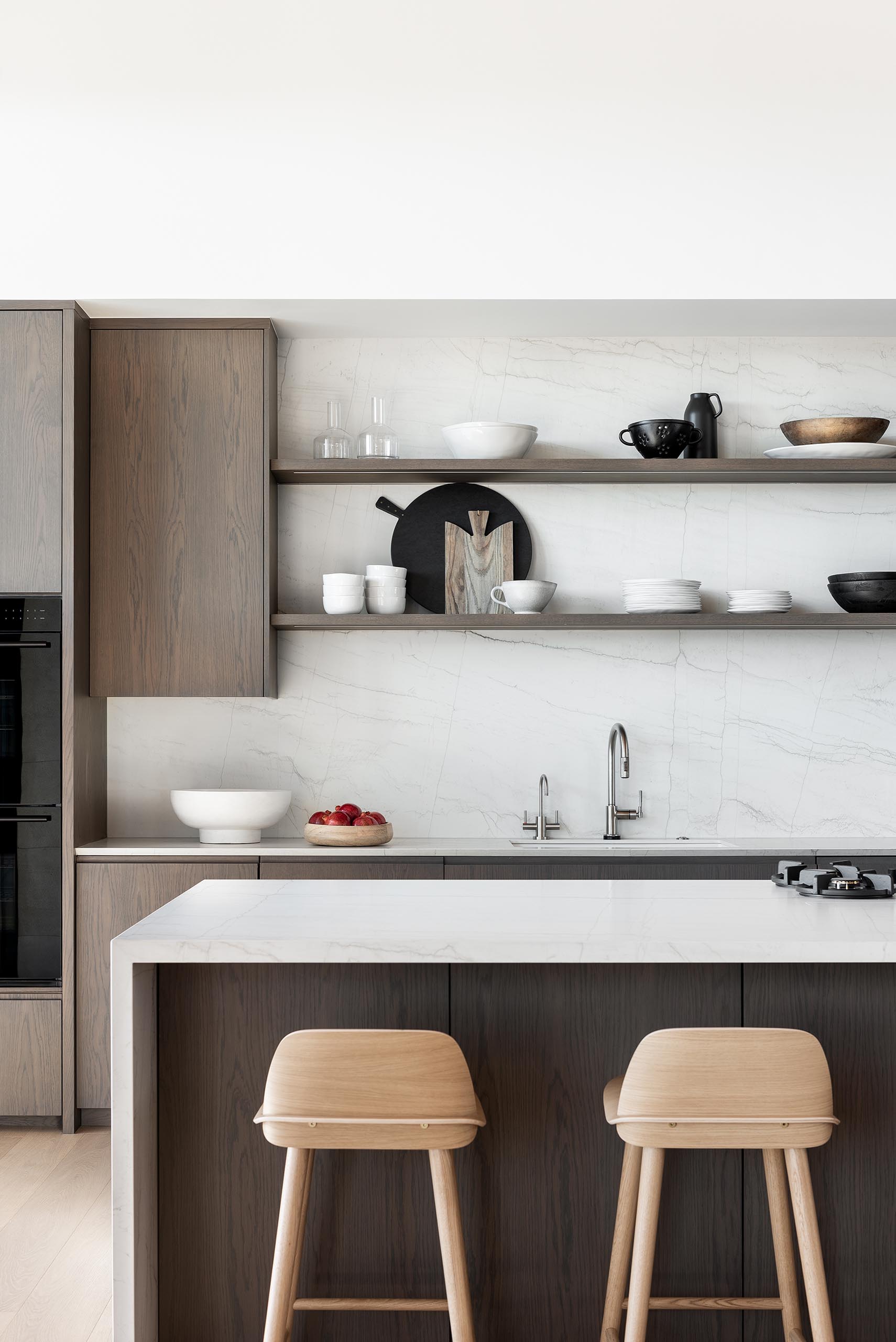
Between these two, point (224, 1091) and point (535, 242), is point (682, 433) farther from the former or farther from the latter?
point (224, 1091)

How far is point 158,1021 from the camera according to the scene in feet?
6.94

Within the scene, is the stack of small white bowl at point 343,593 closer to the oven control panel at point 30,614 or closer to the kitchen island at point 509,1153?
the oven control panel at point 30,614

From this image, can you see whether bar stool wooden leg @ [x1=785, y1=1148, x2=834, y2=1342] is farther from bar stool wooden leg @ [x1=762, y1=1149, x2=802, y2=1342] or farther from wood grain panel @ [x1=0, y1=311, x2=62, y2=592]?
wood grain panel @ [x1=0, y1=311, x2=62, y2=592]

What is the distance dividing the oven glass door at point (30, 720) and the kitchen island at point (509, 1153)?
Result: 1.65 meters

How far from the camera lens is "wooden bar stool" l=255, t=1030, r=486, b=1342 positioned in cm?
179

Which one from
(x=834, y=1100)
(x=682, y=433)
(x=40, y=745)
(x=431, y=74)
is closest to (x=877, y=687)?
(x=682, y=433)

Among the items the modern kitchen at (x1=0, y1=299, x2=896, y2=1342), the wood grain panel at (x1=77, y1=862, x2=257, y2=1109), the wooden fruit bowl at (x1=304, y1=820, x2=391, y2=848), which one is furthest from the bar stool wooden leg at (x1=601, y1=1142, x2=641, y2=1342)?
the wood grain panel at (x1=77, y1=862, x2=257, y2=1109)

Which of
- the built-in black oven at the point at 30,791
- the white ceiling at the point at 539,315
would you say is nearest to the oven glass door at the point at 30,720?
the built-in black oven at the point at 30,791

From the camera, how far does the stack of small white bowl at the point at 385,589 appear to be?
3.87m

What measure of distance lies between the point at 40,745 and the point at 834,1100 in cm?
255

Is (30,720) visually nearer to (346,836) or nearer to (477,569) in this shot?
(346,836)

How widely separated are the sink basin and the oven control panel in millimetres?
1594

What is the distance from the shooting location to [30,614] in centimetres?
362

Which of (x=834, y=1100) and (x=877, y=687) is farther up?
(x=877, y=687)
